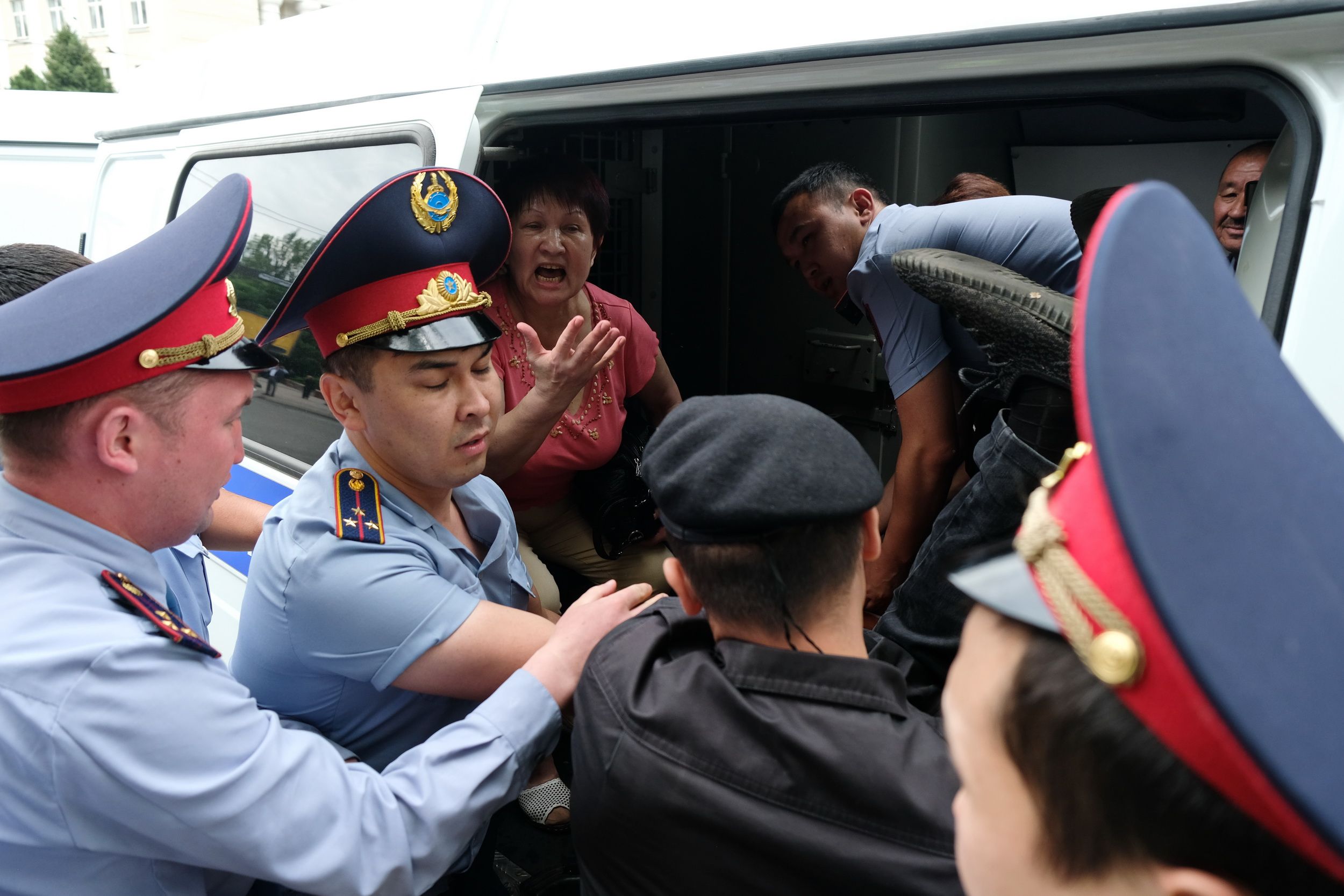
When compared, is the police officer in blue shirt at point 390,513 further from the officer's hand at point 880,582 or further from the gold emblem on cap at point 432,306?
the officer's hand at point 880,582

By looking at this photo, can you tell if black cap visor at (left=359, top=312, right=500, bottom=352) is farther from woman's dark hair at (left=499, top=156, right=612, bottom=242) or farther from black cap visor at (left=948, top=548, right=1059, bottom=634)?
black cap visor at (left=948, top=548, right=1059, bottom=634)

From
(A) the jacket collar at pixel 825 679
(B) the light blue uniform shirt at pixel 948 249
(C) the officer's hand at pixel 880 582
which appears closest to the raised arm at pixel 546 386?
(B) the light blue uniform shirt at pixel 948 249

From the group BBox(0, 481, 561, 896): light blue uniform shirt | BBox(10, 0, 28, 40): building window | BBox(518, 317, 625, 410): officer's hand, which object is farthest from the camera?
BBox(10, 0, 28, 40): building window

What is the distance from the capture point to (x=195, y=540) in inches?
73.5

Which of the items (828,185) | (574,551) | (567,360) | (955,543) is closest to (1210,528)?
(955,543)

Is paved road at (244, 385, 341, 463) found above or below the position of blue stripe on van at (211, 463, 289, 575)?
above

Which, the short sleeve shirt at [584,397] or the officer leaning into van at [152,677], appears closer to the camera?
the officer leaning into van at [152,677]

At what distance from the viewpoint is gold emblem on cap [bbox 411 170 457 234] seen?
5.27ft

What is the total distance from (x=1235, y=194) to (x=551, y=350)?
2.23 metres

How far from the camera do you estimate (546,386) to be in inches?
82.6

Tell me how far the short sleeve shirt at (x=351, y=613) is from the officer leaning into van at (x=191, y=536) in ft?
0.50

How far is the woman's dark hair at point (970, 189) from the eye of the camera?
2.99m

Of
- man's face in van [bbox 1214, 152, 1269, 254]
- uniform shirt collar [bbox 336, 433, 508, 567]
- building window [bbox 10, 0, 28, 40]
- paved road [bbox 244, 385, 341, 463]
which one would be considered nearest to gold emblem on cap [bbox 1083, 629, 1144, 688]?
uniform shirt collar [bbox 336, 433, 508, 567]

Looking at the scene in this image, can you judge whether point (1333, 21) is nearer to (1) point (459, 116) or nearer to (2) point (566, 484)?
(1) point (459, 116)
